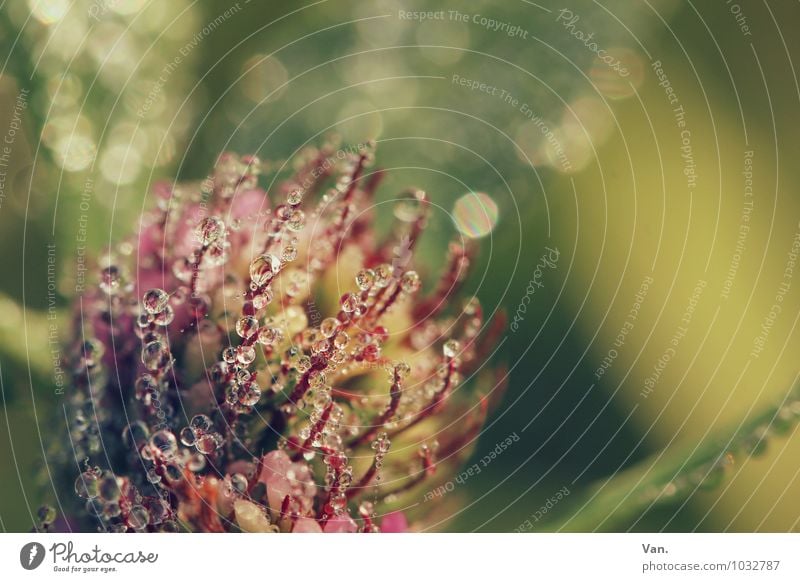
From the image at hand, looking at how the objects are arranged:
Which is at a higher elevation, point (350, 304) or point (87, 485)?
point (350, 304)

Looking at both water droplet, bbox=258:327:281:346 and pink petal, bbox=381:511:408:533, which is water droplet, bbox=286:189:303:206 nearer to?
water droplet, bbox=258:327:281:346

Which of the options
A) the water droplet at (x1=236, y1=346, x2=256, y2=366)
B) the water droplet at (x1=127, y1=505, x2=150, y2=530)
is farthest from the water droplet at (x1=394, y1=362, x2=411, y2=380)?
the water droplet at (x1=127, y1=505, x2=150, y2=530)

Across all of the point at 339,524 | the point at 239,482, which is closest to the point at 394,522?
the point at 339,524

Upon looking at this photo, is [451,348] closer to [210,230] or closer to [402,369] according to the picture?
[402,369]

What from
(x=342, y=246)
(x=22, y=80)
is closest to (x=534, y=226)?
(x=342, y=246)

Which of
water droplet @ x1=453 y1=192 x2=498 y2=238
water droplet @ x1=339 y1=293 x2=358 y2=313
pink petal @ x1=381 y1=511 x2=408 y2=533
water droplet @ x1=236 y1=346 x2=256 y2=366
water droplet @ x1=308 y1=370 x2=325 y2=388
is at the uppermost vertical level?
water droplet @ x1=453 y1=192 x2=498 y2=238

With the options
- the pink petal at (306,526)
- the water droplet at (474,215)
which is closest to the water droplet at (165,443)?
the pink petal at (306,526)

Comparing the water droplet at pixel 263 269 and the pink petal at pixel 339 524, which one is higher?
the water droplet at pixel 263 269

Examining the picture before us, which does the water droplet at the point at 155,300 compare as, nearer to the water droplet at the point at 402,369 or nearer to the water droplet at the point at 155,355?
the water droplet at the point at 155,355
